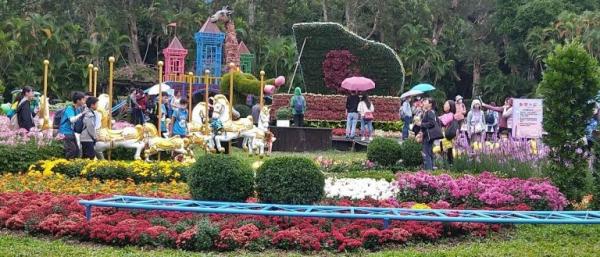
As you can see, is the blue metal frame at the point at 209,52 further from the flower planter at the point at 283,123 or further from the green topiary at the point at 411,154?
the green topiary at the point at 411,154

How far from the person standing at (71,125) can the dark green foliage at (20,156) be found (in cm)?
43

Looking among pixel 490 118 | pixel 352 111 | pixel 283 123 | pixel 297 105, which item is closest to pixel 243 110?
pixel 297 105

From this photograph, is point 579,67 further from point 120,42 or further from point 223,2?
point 223,2

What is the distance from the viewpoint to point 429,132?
1619 cm

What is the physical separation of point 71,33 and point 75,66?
92.4 inches

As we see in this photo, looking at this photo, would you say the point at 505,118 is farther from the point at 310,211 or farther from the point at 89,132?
the point at 310,211

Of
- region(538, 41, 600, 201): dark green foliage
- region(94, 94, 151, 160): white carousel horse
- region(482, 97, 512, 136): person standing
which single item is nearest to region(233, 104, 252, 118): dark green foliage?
region(482, 97, 512, 136): person standing

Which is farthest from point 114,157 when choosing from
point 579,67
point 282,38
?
point 282,38

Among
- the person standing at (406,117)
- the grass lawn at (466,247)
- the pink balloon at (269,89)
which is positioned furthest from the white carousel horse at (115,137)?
the pink balloon at (269,89)

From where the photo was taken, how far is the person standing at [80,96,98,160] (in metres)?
15.3

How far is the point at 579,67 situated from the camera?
11.2 metres

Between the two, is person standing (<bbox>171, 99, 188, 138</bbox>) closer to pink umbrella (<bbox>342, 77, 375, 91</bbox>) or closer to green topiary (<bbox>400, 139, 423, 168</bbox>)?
green topiary (<bbox>400, 139, 423, 168</bbox>)

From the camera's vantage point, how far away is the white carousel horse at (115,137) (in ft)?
54.8

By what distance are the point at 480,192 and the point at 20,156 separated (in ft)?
28.7
